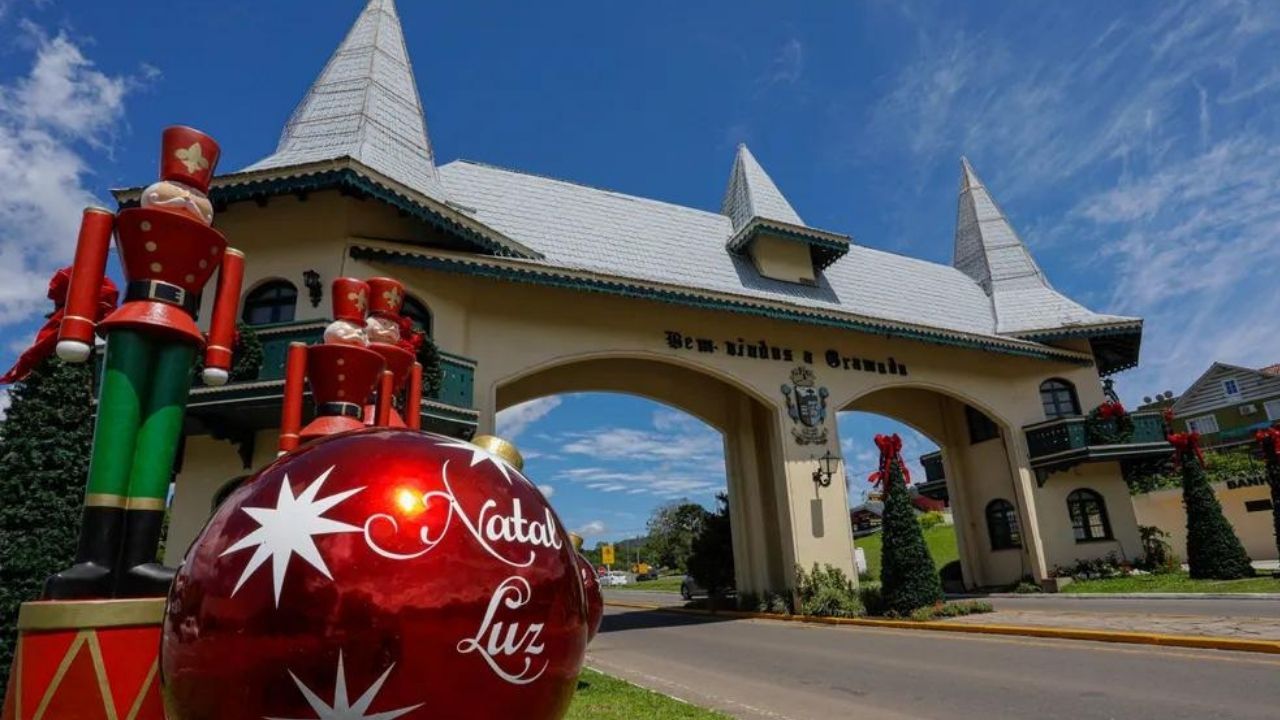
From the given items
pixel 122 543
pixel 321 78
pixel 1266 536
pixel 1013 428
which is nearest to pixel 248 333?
pixel 321 78

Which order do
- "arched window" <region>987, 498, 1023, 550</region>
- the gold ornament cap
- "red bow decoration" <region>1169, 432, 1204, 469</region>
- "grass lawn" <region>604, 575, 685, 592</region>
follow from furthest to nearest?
"grass lawn" <region>604, 575, 685, 592</region>
"arched window" <region>987, 498, 1023, 550</region>
"red bow decoration" <region>1169, 432, 1204, 469</region>
the gold ornament cap

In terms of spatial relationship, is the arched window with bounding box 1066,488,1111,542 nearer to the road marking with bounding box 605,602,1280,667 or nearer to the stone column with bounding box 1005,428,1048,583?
the stone column with bounding box 1005,428,1048,583

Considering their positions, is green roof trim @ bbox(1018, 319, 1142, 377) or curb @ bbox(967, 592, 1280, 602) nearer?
curb @ bbox(967, 592, 1280, 602)

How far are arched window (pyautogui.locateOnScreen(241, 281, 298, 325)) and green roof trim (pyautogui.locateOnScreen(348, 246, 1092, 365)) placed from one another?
52.8 inches

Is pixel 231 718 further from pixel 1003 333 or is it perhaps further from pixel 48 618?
pixel 1003 333

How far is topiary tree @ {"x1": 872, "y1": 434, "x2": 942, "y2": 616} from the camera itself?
1407 cm

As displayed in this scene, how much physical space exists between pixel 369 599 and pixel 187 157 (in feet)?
8.96

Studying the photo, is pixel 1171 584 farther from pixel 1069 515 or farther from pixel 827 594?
pixel 827 594

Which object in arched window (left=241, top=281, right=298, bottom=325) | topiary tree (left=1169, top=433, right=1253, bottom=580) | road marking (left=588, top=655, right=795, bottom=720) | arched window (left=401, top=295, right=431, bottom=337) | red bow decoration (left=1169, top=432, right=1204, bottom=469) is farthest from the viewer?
red bow decoration (left=1169, top=432, right=1204, bottom=469)

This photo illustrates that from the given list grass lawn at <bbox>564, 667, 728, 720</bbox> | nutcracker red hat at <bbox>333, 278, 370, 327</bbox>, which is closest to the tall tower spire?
grass lawn at <bbox>564, 667, 728, 720</bbox>

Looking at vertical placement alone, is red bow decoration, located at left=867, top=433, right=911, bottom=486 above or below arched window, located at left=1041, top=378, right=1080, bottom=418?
below

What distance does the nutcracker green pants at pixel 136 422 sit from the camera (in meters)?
2.67

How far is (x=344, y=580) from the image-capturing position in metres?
1.67

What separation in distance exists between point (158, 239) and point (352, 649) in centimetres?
239
